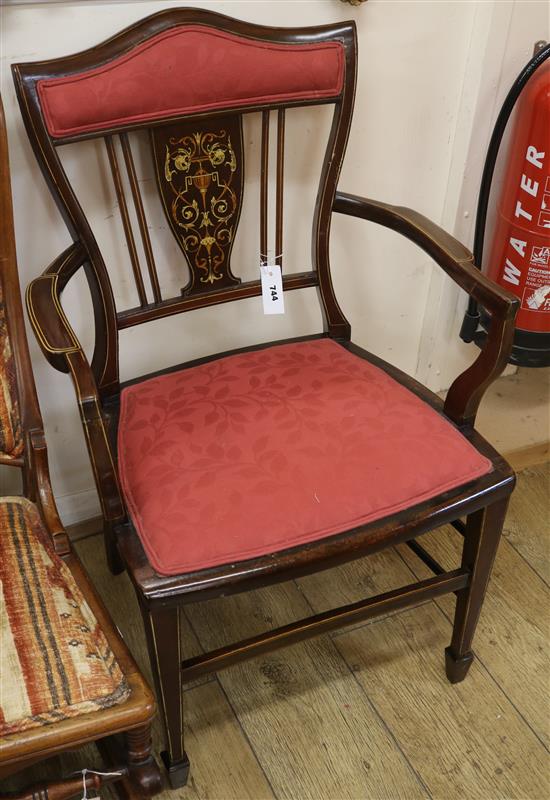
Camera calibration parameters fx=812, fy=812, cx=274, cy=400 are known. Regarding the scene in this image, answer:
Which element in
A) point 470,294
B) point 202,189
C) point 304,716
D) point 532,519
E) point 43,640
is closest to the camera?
point 43,640

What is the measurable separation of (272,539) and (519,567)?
32.5 inches

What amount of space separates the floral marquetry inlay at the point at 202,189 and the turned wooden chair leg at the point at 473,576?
59 centimetres

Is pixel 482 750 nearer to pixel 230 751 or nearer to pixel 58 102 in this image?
pixel 230 751

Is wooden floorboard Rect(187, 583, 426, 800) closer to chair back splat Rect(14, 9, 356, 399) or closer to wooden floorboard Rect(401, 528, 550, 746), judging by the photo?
wooden floorboard Rect(401, 528, 550, 746)

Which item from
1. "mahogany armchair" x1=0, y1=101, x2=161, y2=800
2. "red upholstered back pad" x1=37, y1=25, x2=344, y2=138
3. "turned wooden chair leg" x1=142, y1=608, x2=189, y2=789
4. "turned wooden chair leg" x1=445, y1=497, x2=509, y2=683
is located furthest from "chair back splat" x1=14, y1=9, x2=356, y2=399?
"turned wooden chair leg" x1=445, y1=497, x2=509, y2=683

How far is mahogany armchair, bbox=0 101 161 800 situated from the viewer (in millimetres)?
911

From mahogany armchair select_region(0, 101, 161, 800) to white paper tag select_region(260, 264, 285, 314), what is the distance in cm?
43

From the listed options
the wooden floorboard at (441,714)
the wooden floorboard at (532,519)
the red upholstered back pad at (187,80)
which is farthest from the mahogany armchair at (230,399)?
the wooden floorboard at (532,519)

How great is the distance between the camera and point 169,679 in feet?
3.84

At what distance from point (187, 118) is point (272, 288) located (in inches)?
12.3

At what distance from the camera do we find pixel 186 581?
1050 millimetres

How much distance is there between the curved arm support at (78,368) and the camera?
1021mm

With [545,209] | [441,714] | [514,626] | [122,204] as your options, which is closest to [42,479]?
[122,204]

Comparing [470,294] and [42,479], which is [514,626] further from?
[42,479]
